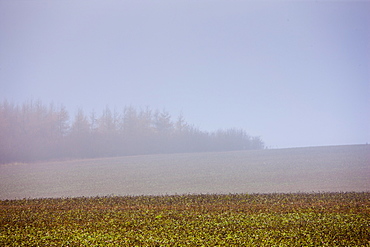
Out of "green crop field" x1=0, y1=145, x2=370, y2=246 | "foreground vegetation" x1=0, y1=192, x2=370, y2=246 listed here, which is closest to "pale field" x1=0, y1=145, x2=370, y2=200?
"green crop field" x1=0, y1=145, x2=370, y2=246

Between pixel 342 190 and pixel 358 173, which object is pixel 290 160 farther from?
pixel 342 190

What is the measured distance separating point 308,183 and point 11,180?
14.0 m

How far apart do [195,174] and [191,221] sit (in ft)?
31.1

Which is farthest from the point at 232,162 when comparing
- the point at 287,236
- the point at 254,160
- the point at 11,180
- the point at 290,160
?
the point at 287,236

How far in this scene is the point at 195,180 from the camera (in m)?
17.2

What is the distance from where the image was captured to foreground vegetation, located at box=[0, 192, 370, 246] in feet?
24.2

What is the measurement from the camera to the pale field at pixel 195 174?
50.6ft

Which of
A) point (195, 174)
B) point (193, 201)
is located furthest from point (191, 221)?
point (195, 174)

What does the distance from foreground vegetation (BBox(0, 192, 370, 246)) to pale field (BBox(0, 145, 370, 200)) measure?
285cm

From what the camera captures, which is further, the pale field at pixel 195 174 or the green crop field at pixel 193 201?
the pale field at pixel 195 174

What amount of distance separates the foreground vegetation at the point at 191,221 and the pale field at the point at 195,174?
285cm

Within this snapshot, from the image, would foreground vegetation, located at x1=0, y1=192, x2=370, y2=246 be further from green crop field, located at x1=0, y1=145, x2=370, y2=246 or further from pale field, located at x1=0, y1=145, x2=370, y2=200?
pale field, located at x1=0, y1=145, x2=370, y2=200

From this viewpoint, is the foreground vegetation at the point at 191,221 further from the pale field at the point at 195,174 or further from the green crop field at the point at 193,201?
the pale field at the point at 195,174

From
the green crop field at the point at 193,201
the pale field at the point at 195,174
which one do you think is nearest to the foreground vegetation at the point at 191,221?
the green crop field at the point at 193,201
